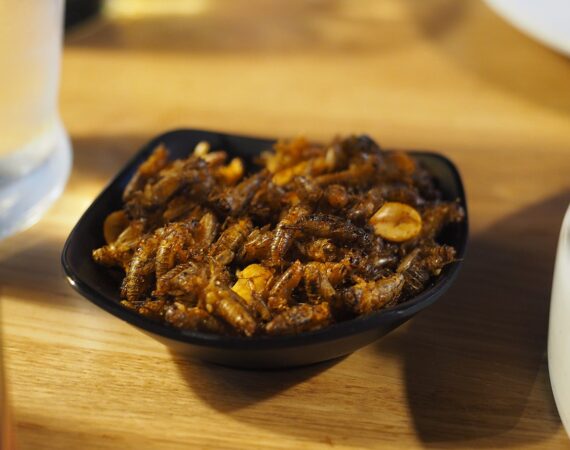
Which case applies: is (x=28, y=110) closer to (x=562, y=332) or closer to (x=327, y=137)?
(x=327, y=137)

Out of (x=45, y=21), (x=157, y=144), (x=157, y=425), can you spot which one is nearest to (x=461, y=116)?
(x=157, y=144)

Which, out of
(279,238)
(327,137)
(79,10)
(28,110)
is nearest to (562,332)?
(279,238)

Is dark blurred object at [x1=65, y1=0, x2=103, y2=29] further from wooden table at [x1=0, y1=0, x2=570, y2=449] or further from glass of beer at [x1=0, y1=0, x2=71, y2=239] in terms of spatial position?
glass of beer at [x1=0, y1=0, x2=71, y2=239]

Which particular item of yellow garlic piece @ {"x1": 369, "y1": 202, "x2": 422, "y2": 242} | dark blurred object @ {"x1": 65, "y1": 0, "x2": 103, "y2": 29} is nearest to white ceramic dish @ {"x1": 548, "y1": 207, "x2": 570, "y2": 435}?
yellow garlic piece @ {"x1": 369, "y1": 202, "x2": 422, "y2": 242}

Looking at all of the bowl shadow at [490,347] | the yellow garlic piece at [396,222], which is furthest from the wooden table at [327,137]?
the yellow garlic piece at [396,222]

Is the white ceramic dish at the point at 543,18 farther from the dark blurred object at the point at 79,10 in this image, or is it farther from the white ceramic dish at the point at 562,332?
the dark blurred object at the point at 79,10

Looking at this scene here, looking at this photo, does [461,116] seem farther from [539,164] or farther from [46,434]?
[46,434]
